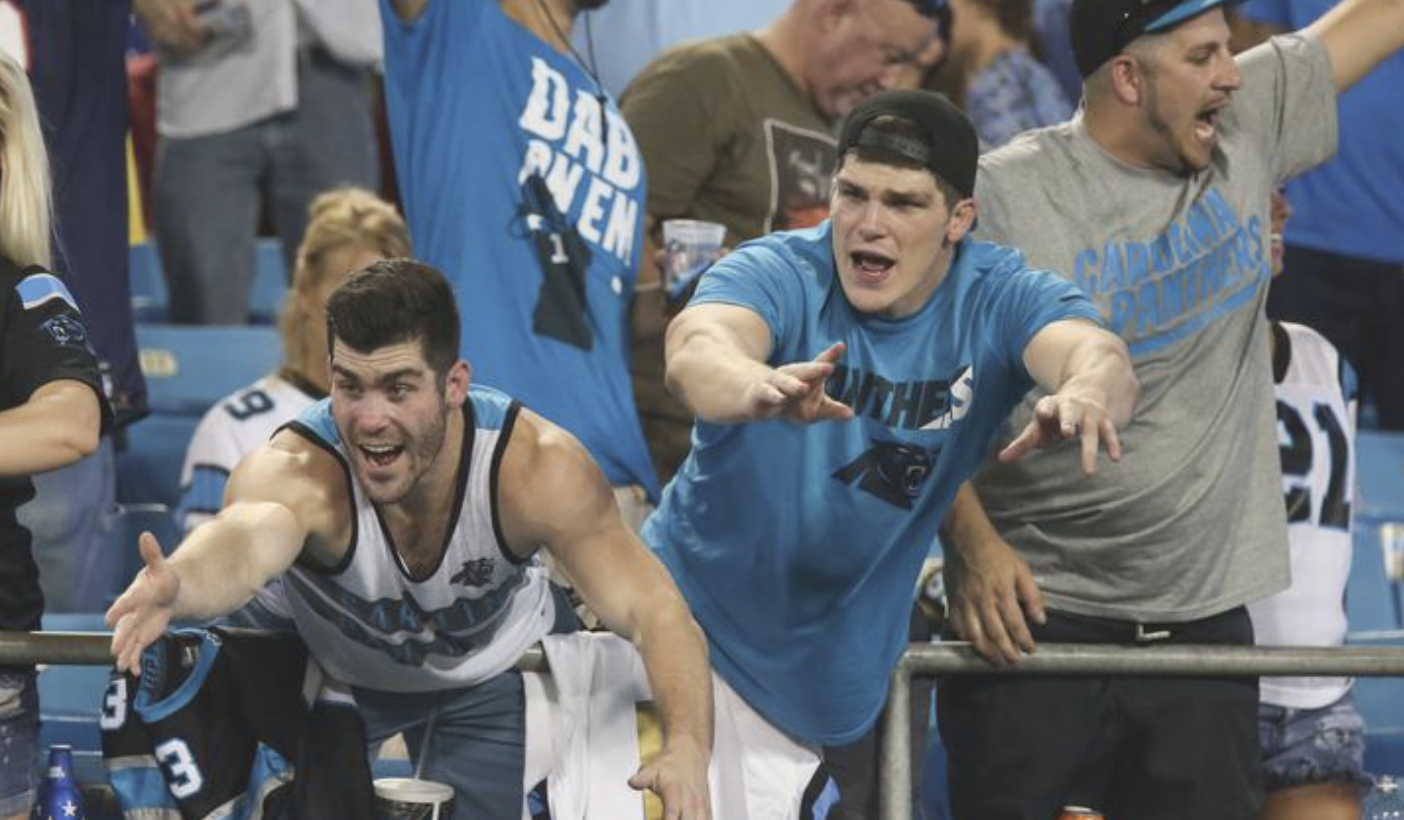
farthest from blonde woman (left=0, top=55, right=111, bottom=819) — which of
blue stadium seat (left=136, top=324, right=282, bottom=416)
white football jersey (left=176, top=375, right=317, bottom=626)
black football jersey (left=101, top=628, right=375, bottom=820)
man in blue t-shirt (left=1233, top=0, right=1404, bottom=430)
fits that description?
man in blue t-shirt (left=1233, top=0, right=1404, bottom=430)

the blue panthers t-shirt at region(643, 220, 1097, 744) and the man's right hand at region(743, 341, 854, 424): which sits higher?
the man's right hand at region(743, 341, 854, 424)

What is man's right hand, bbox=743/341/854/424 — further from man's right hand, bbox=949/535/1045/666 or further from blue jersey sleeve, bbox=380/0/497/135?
blue jersey sleeve, bbox=380/0/497/135

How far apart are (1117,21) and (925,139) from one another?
626 millimetres

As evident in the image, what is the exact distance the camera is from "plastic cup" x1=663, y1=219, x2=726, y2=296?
15.6ft

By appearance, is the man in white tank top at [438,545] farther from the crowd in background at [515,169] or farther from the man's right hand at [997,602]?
the man's right hand at [997,602]

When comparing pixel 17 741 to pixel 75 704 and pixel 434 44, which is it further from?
pixel 434 44

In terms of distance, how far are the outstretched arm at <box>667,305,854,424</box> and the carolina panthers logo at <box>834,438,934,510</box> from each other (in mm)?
235

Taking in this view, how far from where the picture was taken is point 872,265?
386 centimetres

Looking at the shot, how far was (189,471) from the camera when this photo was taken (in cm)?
560

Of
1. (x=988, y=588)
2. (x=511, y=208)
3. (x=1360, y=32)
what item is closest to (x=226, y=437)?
(x=511, y=208)

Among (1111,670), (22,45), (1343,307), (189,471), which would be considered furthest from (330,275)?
(1343,307)

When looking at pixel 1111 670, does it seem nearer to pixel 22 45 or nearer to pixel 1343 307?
pixel 22 45

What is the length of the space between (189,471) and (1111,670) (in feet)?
8.00

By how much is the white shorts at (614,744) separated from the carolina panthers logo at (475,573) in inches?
7.3
